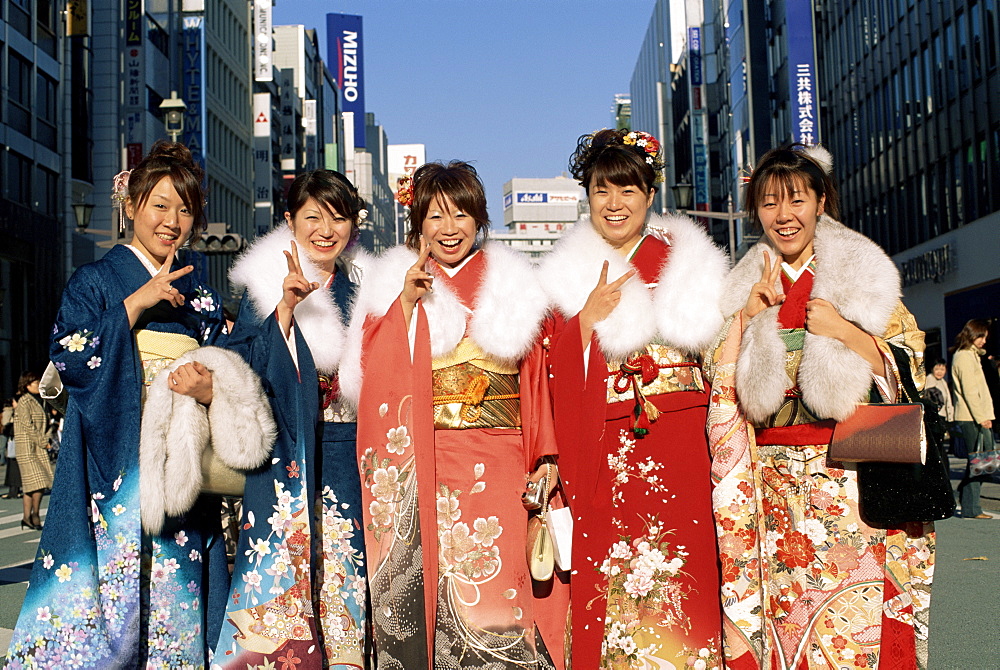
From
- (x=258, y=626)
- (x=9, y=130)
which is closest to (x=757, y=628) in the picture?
(x=258, y=626)

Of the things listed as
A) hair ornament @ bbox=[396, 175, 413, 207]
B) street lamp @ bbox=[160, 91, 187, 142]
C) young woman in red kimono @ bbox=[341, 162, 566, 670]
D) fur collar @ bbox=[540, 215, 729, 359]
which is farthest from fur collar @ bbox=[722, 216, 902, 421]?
street lamp @ bbox=[160, 91, 187, 142]

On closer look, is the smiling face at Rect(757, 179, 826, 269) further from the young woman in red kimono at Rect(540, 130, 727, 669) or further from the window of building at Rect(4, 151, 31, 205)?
the window of building at Rect(4, 151, 31, 205)

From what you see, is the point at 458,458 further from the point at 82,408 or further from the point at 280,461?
the point at 82,408

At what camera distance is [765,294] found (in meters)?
3.93

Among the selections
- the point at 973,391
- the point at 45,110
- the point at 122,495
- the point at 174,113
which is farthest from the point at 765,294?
the point at 45,110

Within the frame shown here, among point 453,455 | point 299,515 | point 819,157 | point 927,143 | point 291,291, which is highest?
point 927,143

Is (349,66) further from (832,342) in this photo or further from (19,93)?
(832,342)

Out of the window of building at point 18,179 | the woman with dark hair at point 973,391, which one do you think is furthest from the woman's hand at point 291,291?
the window of building at point 18,179

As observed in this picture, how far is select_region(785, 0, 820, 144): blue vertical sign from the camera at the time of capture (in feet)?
97.5

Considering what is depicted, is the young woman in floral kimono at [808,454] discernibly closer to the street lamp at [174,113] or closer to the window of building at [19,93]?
the street lamp at [174,113]

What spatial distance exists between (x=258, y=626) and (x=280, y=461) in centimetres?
65

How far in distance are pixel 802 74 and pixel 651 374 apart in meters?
28.4

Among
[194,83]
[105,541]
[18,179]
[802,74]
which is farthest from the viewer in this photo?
[194,83]

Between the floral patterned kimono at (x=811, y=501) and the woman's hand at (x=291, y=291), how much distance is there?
1.73 m
